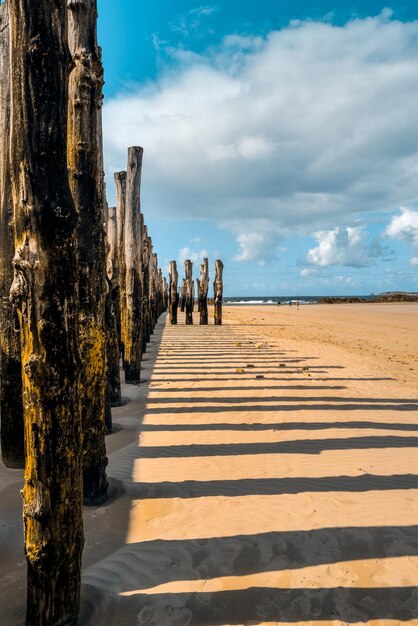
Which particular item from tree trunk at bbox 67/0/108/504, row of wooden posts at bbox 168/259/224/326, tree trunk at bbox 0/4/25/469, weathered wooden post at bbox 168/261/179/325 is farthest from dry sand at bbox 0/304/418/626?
weathered wooden post at bbox 168/261/179/325

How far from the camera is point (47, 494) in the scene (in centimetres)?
227

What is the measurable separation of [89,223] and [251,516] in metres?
2.92

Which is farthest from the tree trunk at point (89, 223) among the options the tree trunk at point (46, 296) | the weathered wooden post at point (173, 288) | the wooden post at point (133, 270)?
the weathered wooden post at point (173, 288)

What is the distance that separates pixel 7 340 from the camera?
4.37 m

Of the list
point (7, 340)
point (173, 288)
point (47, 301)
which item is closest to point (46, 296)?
point (47, 301)

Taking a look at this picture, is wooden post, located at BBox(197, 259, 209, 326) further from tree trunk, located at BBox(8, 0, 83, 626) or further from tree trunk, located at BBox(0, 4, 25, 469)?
tree trunk, located at BBox(8, 0, 83, 626)

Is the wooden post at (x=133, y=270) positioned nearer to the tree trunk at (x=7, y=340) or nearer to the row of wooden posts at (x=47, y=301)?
the tree trunk at (x=7, y=340)

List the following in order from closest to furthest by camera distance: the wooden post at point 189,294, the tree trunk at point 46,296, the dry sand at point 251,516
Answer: the tree trunk at point 46,296 < the dry sand at point 251,516 < the wooden post at point 189,294

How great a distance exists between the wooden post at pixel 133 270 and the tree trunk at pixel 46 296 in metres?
6.38

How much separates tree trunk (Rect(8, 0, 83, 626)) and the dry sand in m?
0.49

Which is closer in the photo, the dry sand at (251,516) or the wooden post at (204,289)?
the dry sand at (251,516)

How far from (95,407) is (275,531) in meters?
1.83

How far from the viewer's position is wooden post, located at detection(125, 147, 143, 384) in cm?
872

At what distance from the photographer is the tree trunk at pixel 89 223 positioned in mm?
3906
